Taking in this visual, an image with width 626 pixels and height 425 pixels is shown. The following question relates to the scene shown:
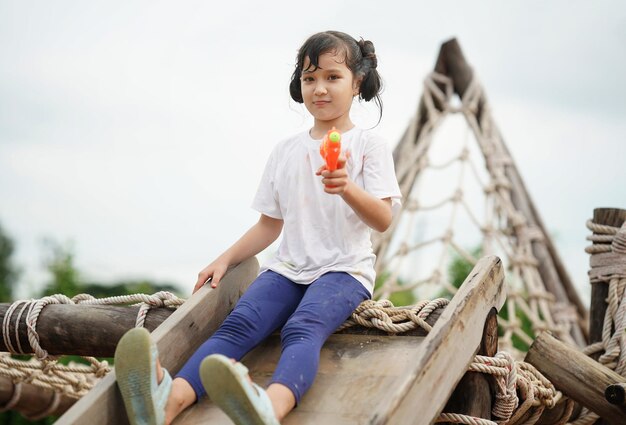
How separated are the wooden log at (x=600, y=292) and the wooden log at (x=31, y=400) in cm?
215

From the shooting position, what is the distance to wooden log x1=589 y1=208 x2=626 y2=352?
2.94 meters

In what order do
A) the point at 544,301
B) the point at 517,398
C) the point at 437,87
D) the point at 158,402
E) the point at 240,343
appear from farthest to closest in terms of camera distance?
1. the point at 437,87
2. the point at 544,301
3. the point at 517,398
4. the point at 240,343
5. the point at 158,402

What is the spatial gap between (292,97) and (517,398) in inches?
41.4

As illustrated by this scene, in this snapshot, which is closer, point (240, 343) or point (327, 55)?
point (240, 343)

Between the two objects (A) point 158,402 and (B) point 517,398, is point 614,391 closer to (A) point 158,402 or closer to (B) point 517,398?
(B) point 517,398

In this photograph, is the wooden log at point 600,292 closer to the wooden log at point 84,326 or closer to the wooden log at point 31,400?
the wooden log at point 84,326

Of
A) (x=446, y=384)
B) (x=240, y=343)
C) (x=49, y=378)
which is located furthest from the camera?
(x=49, y=378)

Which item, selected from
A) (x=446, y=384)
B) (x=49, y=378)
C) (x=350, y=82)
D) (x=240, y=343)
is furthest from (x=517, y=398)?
(x=49, y=378)

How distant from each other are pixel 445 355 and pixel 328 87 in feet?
2.65

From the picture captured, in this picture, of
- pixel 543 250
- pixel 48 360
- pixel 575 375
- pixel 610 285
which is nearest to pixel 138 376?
pixel 48 360

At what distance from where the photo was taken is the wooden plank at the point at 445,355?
1.56m

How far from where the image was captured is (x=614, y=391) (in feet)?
7.85

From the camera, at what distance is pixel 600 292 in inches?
117

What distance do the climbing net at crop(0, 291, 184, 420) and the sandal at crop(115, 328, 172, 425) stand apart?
591 mm
